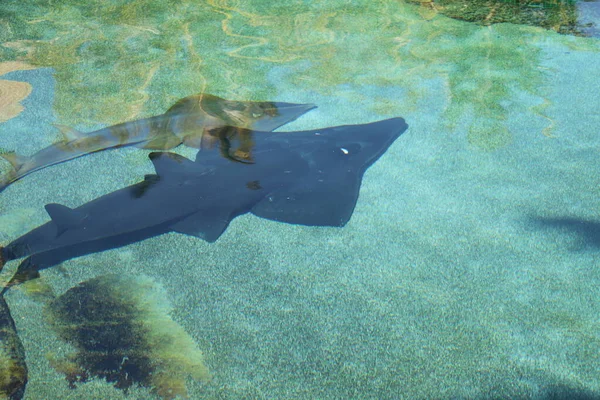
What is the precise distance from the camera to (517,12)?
5.72 metres

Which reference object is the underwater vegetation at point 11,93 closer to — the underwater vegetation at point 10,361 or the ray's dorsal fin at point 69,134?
the ray's dorsal fin at point 69,134

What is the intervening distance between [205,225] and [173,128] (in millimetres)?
1169

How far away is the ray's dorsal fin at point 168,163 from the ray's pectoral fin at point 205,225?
399 mm

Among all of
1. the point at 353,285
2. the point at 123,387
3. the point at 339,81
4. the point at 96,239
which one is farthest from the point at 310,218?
the point at 339,81

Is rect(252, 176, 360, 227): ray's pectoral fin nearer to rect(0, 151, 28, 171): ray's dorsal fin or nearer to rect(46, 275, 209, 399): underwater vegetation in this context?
rect(46, 275, 209, 399): underwater vegetation

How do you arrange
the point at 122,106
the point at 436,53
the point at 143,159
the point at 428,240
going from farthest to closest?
the point at 436,53
the point at 122,106
the point at 143,159
the point at 428,240

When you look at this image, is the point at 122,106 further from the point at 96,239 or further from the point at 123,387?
the point at 123,387

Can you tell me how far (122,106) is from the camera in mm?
4051

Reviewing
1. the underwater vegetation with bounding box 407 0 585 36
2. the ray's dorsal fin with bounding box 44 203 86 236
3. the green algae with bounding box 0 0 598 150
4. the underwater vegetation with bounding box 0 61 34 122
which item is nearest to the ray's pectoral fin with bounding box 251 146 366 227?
the ray's dorsal fin with bounding box 44 203 86 236

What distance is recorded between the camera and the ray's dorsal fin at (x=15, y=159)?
10.9 feet

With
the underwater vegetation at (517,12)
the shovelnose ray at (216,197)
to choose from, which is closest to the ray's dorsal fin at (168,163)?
the shovelnose ray at (216,197)

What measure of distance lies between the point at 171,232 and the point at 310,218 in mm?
693

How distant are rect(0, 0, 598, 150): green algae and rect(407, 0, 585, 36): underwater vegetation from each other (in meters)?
0.23

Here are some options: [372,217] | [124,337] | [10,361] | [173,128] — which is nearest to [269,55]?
[173,128]
